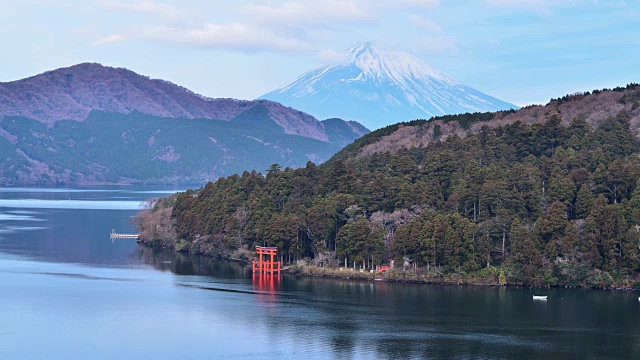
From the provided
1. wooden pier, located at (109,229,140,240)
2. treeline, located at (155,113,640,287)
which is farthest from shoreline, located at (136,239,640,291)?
wooden pier, located at (109,229,140,240)

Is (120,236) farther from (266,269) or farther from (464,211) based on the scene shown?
(464,211)

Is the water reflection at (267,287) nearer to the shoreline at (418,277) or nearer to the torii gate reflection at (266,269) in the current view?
the torii gate reflection at (266,269)

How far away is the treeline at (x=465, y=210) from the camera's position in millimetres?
60781

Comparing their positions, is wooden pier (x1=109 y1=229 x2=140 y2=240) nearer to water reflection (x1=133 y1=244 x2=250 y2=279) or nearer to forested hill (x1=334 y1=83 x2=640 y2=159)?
water reflection (x1=133 y1=244 x2=250 y2=279)

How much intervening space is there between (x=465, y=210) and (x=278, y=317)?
71.7 ft

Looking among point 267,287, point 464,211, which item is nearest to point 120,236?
point 267,287

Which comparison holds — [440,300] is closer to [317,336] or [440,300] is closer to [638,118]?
[317,336]

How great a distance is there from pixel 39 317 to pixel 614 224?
34.6m

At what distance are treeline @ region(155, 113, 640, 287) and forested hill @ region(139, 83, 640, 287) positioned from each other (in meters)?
0.09

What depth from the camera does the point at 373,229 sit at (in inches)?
2613

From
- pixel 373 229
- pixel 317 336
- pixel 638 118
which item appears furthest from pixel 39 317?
pixel 638 118

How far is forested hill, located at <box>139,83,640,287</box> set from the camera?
200ft

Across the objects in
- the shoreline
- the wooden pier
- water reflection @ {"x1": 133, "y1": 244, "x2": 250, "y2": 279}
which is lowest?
the shoreline

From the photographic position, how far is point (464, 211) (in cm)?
6825
